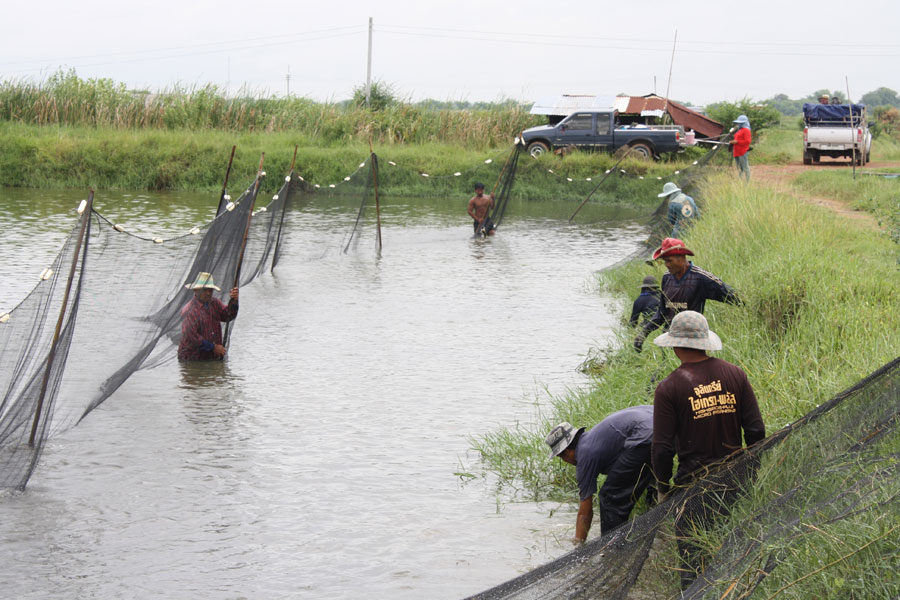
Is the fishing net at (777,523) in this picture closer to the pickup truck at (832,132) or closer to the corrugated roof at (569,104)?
the pickup truck at (832,132)

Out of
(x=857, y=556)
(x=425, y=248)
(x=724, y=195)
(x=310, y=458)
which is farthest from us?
(x=425, y=248)

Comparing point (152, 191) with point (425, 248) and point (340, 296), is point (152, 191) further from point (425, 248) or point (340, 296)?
point (340, 296)

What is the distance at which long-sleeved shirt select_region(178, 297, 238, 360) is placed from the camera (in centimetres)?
996

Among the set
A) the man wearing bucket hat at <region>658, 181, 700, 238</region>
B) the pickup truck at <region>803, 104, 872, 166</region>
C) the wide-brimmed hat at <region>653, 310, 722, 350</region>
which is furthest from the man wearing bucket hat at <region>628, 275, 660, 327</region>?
the pickup truck at <region>803, 104, 872, 166</region>

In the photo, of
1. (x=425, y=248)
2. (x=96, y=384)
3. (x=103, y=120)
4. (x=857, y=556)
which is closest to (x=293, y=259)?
(x=425, y=248)

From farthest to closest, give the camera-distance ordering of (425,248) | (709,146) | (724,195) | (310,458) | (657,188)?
(709,146) < (657,188) < (425,248) < (724,195) < (310,458)

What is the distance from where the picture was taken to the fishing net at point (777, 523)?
388 cm

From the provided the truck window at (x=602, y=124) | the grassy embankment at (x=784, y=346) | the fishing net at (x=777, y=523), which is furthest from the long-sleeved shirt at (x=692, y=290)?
the truck window at (x=602, y=124)

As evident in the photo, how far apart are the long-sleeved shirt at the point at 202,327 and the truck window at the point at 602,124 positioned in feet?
70.9

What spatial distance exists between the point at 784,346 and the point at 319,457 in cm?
352

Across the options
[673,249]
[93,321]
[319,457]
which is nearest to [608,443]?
[673,249]

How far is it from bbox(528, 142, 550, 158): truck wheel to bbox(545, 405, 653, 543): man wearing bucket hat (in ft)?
81.8

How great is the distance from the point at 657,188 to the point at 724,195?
13.6 metres

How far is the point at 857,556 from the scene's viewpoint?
3881 millimetres
